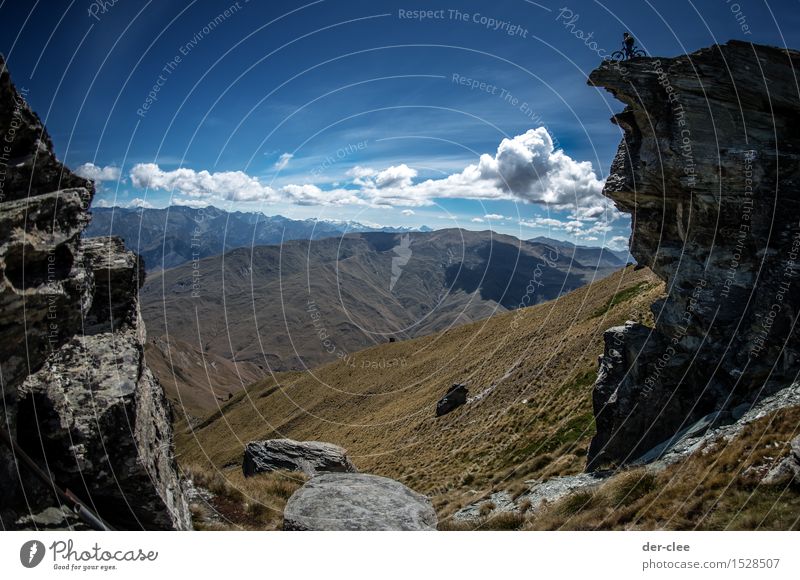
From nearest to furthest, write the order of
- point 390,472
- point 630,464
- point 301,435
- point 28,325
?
point 28,325, point 630,464, point 390,472, point 301,435

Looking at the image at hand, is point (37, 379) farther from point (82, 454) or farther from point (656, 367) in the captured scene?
point (656, 367)

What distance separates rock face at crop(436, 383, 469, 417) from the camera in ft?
192

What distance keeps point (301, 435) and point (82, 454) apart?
9439cm

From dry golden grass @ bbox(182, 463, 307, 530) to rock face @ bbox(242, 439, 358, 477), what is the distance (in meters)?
7.73

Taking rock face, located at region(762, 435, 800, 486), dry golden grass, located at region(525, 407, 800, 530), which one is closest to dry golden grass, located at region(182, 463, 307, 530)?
dry golden grass, located at region(525, 407, 800, 530)

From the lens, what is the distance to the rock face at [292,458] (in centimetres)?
2600

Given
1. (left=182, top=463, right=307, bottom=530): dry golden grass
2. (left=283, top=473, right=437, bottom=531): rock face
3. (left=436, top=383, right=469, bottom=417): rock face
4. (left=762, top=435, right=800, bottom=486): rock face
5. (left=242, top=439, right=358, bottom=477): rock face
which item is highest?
(left=762, top=435, right=800, bottom=486): rock face

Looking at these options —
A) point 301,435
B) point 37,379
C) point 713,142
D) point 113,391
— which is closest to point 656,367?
point 713,142

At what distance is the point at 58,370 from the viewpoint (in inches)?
373

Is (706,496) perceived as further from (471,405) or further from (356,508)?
(471,405)

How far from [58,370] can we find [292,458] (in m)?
19.4

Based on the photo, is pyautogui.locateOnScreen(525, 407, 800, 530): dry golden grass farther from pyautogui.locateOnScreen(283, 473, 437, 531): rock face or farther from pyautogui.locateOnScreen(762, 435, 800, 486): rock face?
pyautogui.locateOnScreen(283, 473, 437, 531): rock face

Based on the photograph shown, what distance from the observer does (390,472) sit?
42.8 metres

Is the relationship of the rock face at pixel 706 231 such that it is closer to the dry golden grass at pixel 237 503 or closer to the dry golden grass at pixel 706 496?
the dry golden grass at pixel 706 496
